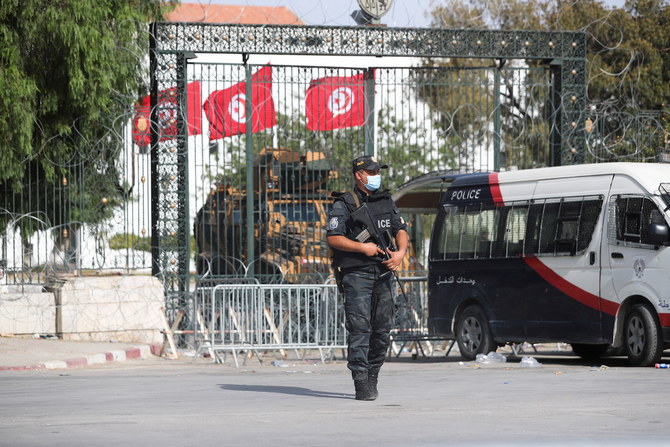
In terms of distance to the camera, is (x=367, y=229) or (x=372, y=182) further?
(x=372, y=182)

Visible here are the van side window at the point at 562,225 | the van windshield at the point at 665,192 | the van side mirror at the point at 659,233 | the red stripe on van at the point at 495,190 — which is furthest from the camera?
the red stripe on van at the point at 495,190

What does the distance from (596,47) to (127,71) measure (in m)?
24.7

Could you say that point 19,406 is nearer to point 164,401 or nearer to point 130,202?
point 164,401

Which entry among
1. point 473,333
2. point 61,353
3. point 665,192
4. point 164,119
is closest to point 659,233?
point 665,192

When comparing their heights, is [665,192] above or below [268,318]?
above

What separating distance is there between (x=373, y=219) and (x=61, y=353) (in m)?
7.64

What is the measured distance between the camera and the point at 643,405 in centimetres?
949

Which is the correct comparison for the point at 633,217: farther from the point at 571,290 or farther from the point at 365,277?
the point at 365,277

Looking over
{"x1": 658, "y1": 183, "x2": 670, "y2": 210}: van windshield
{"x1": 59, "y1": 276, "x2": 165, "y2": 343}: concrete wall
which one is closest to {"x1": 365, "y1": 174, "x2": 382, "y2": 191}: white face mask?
{"x1": 658, "y1": 183, "x2": 670, "y2": 210}: van windshield

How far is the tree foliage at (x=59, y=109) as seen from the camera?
62.0 feet

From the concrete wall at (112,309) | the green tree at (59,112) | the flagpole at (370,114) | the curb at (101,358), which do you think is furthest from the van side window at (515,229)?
the green tree at (59,112)

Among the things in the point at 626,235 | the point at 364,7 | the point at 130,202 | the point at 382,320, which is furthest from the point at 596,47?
the point at 382,320

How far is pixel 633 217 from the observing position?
47.7ft

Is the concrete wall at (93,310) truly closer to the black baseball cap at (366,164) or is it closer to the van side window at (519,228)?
the van side window at (519,228)
